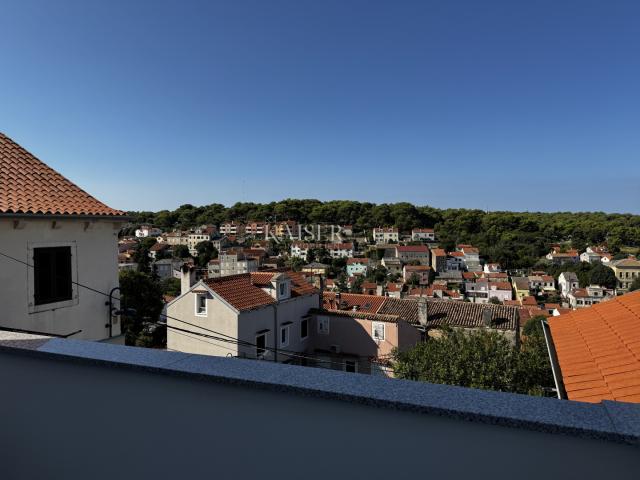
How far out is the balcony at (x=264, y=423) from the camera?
124 cm

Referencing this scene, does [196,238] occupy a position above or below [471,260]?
above

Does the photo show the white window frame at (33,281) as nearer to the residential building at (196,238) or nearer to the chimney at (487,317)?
the chimney at (487,317)

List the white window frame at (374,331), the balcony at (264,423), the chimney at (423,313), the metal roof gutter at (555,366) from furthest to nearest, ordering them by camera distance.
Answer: the chimney at (423,313)
the white window frame at (374,331)
the metal roof gutter at (555,366)
the balcony at (264,423)

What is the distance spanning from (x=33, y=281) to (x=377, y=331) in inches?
590

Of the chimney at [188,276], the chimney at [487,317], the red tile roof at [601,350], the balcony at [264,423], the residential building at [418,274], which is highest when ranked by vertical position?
the balcony at [264,423]

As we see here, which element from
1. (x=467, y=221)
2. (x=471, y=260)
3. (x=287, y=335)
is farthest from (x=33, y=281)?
(x=467, y=221)

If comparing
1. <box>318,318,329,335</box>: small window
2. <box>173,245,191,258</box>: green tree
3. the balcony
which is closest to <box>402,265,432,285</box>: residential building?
<box>173,245,191,258</box>: green tree

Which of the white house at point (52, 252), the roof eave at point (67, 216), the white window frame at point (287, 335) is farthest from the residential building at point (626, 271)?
the white house at point (52, 252)

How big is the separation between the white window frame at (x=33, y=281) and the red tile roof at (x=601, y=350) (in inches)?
223

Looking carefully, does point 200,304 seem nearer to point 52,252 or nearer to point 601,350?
point 52,252

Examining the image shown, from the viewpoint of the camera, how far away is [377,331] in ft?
59.6

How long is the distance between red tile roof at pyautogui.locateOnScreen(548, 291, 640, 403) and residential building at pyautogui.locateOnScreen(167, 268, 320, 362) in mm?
10229

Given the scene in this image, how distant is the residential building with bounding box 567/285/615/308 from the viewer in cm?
6397

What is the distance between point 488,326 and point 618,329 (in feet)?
48.7
